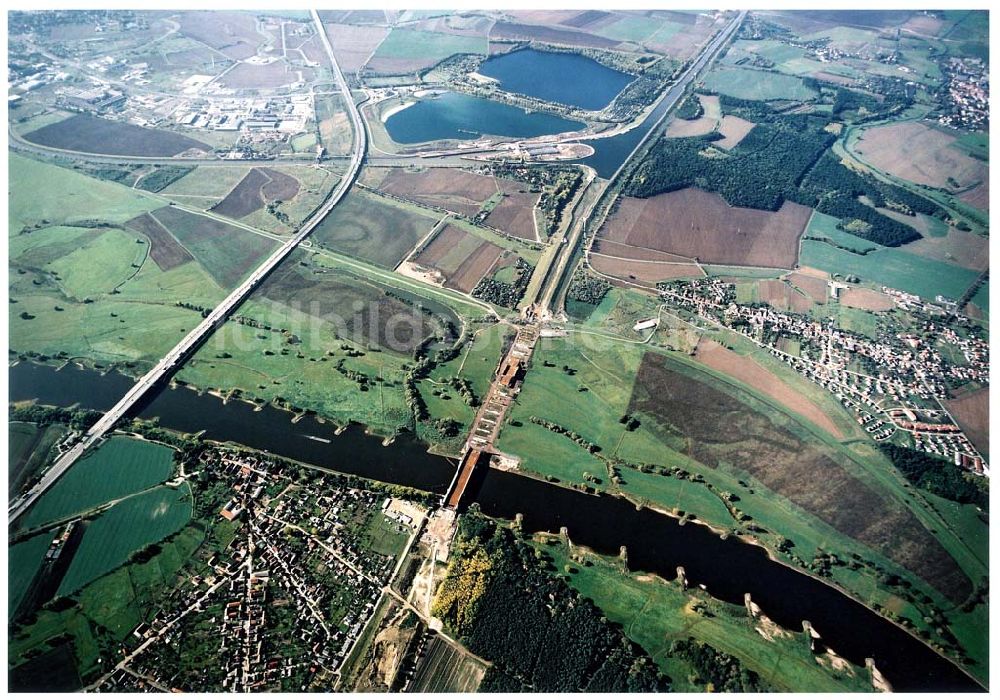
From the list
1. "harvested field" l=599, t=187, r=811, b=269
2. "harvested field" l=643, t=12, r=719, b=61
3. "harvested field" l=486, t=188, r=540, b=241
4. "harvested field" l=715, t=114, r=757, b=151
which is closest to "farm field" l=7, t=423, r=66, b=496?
"harvested field" l=486, t=188, r=540, b=241

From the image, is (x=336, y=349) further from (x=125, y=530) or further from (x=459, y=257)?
(x=125, y=530)

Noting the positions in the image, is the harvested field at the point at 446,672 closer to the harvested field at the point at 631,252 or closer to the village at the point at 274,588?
the village at the point at 274,588

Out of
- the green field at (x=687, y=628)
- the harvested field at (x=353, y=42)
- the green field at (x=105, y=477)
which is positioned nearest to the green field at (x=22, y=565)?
the green field at (x=105, y=477)

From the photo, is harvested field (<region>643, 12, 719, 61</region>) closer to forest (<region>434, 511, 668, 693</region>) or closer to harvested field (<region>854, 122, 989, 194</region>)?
harvested field (<region>854, 122, 989, 194</region>)

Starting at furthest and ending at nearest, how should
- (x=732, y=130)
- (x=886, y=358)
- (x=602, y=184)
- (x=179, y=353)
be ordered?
(x=732, y=130)
(x=602, y=184)
(x=886, y=358)
(x=179, y=353)

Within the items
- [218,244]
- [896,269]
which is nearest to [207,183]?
[218,244]

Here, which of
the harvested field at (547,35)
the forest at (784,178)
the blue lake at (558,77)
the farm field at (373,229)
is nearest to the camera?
the farm field at (373,229)

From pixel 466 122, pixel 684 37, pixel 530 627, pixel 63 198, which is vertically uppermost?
pixel 684 37
